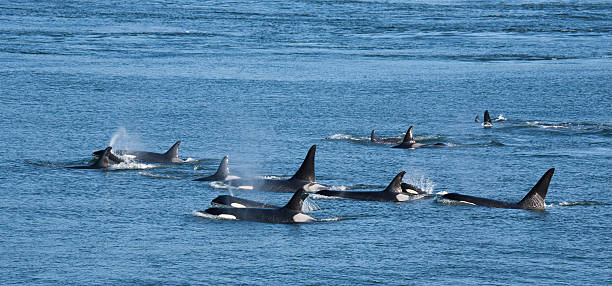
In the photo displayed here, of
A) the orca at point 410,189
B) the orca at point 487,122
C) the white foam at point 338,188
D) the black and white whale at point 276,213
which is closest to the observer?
the black and white whale at point 276,213

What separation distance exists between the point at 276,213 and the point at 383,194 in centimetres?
282

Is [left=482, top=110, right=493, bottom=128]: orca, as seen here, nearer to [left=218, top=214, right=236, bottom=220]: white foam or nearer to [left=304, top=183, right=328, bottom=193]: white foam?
[left=304, top=183, right=328, bottom=193]: white foam

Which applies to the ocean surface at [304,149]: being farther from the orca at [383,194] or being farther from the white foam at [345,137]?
the orca at [383,194]

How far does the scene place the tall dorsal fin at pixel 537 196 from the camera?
19.2 meters

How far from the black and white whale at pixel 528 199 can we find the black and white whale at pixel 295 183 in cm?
289

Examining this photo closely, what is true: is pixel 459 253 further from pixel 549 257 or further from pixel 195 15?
pixel 195 15

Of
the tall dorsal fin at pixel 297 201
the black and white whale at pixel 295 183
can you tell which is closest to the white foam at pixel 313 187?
the black and white whale at pixel 295 183

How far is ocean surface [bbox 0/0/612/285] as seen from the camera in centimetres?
1588

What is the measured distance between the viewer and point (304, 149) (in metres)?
26.0

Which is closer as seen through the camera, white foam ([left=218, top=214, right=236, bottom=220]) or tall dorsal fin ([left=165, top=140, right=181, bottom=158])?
white foam ([left=218, top=214, right=236, bottom=220])

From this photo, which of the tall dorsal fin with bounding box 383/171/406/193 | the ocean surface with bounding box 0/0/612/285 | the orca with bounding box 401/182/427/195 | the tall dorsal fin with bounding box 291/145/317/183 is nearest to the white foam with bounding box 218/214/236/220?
the ocean surface with bounding box 0/0/612/285

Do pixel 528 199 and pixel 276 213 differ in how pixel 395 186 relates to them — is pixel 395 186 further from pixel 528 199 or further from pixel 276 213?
pixel 276 213

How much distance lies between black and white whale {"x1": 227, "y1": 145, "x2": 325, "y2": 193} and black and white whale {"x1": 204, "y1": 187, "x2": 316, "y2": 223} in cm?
245

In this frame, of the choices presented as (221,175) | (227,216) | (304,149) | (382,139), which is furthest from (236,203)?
(382,139)
